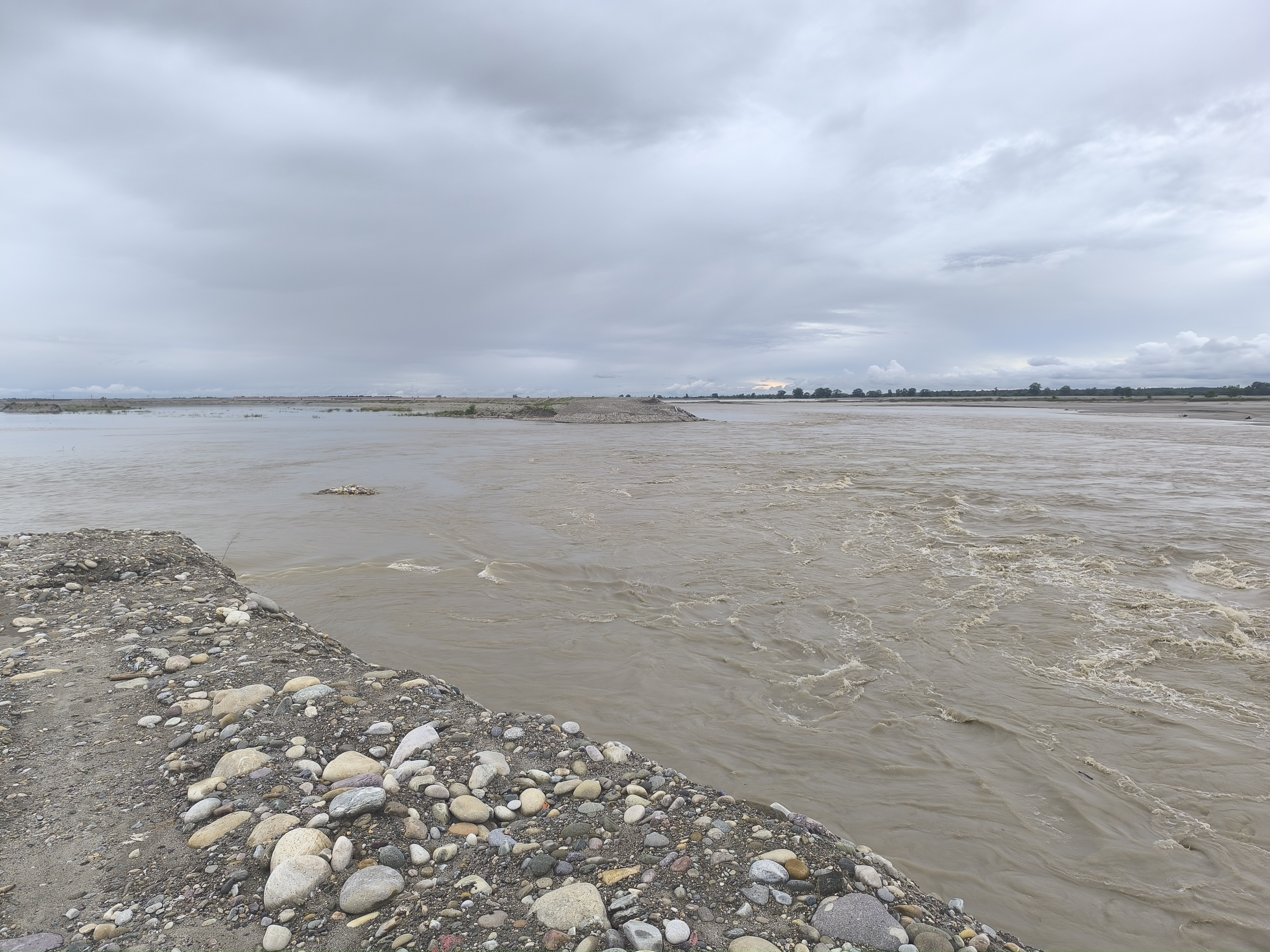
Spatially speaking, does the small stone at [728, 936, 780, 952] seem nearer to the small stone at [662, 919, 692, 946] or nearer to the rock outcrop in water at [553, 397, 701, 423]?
the small stone at [662, 919, 692, 946]

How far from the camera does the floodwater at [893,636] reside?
370 cm

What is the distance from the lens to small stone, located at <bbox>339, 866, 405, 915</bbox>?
239 cm

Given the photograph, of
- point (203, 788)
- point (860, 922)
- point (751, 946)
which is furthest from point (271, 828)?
point (860, 922)

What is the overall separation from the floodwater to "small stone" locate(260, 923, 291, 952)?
2.78 m

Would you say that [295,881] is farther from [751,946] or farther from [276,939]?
[751,946]

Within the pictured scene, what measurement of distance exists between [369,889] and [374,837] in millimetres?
402

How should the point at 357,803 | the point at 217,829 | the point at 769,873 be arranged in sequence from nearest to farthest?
the point at 769,873 < the point at 217,829 < the point at 357,803

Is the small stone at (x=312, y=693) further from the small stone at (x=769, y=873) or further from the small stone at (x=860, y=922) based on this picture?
the small stone at (x=860, y=922)

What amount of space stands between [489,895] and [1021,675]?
5.63 m

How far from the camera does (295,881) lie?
2494 mm

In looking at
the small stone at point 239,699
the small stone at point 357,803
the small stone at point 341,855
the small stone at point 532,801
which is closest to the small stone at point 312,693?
the small stone at point 239,699

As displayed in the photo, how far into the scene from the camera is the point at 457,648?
255 inches

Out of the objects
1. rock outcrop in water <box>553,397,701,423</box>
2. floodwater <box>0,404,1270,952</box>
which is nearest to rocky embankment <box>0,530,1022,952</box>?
floodwater <box>0,404,1270,952</box>

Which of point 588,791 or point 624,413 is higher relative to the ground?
point 624,413
